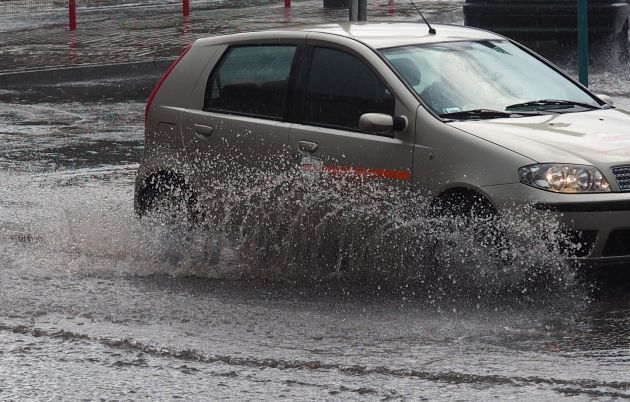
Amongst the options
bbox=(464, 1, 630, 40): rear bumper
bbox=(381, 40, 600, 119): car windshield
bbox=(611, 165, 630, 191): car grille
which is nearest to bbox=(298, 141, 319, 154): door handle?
bbox=(381, 40, 600, 119): car windshield

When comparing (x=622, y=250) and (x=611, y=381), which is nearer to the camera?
(x=611, y=381)

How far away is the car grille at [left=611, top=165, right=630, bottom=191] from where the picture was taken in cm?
721

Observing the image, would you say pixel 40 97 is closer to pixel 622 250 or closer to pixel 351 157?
pixel 351 157

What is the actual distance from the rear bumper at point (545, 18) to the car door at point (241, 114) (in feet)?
33.5

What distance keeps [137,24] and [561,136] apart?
18.7 m

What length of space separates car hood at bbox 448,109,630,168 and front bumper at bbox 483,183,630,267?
0.62 feet

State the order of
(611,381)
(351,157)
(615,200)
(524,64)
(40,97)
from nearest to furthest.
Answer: (611,381) < (615,200) < (351,157) < (524,64) < (40,97)

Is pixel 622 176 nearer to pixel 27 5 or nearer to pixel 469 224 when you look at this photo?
pixel 469 224

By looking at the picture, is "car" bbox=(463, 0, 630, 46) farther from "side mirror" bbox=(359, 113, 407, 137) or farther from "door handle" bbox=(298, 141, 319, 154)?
"side mirror" bbox=(359, 113, 407, 137)

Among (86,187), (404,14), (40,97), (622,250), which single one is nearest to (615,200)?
(622,250)

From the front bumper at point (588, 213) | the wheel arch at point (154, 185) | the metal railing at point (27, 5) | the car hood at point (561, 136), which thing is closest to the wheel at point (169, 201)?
the wheel arch at point (154, 185)

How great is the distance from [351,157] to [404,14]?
58.4ft

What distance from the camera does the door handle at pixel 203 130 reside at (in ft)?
28.5

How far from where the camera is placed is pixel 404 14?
999 inches
